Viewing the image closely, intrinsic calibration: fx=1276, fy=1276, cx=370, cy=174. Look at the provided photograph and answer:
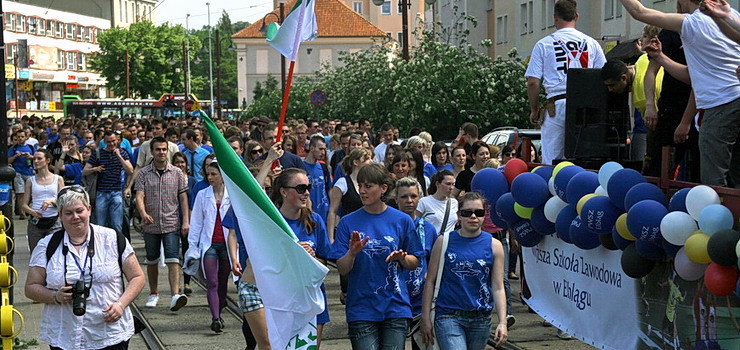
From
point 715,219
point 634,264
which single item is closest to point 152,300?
point 634,264

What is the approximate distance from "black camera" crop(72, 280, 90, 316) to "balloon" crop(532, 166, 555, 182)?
11.1 feet

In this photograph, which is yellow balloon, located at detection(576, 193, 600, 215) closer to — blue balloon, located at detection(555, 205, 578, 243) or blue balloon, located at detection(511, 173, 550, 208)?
blue balloon, located at detection(555, 205, 578, 243)

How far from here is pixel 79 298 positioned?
6.93 m

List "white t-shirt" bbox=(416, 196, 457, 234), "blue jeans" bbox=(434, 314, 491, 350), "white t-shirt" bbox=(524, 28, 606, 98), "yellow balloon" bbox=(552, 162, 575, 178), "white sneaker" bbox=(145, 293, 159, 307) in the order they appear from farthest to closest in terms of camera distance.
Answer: "white sneaker" bbox=(145, 293, 159, 307), "white t-shirt" bbox=(416, 196, 457, 234), "white t-shirt" bbox=(524, 28, 606, 98), "yellow balloon" bbox=(552, 162, 575, 178), "blue jeans" bbox=(434, 314, 491, 350)

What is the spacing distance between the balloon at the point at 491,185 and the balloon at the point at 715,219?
11.4 feet

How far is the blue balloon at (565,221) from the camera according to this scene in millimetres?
8070

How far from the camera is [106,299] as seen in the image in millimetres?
7078

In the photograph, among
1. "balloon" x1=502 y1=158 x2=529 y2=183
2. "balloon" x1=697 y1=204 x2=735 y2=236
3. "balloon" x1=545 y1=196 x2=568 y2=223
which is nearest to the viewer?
"balloon" x1=697 y1=204 x2=735 y2=236

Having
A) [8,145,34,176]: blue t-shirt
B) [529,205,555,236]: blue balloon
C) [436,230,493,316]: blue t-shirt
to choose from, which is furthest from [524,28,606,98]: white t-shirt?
[8,145,34,176]: blue t-shirt

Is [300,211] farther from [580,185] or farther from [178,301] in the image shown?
[178,301]

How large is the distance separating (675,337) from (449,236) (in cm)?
167

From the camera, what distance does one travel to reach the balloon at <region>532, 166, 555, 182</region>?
8.85m

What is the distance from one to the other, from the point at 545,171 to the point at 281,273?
7.92ft

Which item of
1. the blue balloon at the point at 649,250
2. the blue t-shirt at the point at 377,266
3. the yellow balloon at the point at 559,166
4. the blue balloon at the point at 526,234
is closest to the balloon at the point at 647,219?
the blue balloon at the point at 649,250
